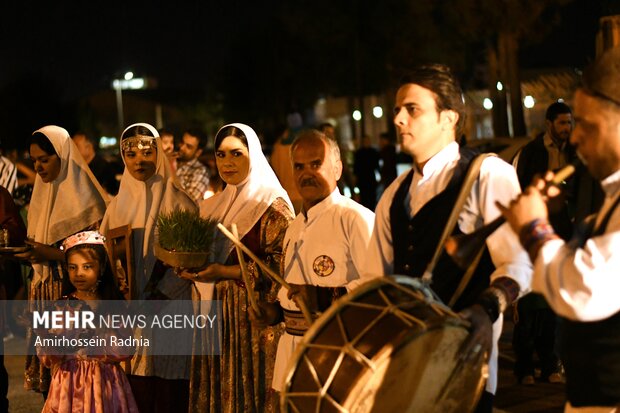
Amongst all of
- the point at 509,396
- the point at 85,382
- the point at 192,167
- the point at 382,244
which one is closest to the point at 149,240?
the point at 85,382

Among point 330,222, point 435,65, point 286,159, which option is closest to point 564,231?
point 330,222

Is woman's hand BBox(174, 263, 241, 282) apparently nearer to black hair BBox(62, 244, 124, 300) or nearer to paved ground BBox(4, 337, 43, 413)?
black hair BBox(62, 244, 124, 300)

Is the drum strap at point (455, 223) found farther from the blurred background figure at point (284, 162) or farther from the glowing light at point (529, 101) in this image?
the glowing light at point (529, 101)

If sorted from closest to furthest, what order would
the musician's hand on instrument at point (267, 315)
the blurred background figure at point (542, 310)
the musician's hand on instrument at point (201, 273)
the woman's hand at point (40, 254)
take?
the musician's hand on instrument at point (267, 315)
the musician's hand on instrument at point (201, 273)
the woman's hand at point (40, 254)
the blurred background figure at point (542, 310)

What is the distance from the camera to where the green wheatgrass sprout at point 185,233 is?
6227 millimetres

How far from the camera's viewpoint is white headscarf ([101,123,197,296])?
729 cm

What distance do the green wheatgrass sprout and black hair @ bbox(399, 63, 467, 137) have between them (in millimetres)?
2092

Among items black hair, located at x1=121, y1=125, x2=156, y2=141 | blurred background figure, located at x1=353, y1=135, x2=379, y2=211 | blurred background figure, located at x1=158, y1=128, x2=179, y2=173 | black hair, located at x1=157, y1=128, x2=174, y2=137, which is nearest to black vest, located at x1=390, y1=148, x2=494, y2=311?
black hair, located at x1=121, y1=125, x2=156, y2=141

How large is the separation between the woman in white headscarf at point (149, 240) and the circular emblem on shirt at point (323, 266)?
76.9 inches

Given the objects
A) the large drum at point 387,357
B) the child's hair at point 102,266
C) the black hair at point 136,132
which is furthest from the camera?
the black hair at point 136,132

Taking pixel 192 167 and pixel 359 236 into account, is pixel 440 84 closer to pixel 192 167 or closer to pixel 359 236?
pixel 359 236

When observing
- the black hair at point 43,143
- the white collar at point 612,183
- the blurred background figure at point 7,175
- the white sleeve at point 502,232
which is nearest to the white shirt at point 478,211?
the white sleeve at point 502,232

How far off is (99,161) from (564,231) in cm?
638

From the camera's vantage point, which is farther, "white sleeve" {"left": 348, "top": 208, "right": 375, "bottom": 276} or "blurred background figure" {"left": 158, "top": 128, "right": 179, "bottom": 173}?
"blurred background figure" {"left": 158, "top": 128, "right": 179, "bottom": 173}
